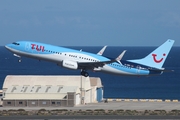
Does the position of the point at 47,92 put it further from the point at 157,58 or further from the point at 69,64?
the point at 69,64

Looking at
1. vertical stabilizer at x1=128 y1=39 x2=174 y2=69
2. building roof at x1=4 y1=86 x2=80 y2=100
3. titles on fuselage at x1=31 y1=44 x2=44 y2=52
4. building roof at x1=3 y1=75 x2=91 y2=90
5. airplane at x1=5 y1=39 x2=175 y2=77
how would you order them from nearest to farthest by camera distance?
titles on fuselage at x1=31 y1=44 x2=44 y2=52
airplane at x1=5 y1=39 x2=175 y2=77
vertical stabilizer at x1=128 y1=39 x2=174 y2=69
building roof at x1=4 y1=86 x2=80 y2=100
building roof at x1=3 y1=75 x2=91 y2=90

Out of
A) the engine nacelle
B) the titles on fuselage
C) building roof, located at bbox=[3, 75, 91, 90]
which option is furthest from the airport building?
the titles on fuselage

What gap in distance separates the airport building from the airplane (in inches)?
929

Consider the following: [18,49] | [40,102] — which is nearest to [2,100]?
[40,102]

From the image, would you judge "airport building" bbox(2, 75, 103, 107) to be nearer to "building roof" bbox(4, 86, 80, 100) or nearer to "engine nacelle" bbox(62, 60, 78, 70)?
"building roof" bbox(4, 86, 80, 100)

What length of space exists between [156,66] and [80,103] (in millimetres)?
28651

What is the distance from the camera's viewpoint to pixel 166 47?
341ft

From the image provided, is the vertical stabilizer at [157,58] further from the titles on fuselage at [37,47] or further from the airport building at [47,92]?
the airport building at [47,92]

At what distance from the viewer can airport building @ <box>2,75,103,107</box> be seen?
119125 mm

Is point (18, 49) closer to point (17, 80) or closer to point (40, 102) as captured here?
point (40, 102)

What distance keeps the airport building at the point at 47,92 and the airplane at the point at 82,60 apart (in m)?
23.6

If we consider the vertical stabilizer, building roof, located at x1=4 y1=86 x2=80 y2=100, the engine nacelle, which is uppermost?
the vertical stabilizer

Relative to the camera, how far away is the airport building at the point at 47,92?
4690 inches

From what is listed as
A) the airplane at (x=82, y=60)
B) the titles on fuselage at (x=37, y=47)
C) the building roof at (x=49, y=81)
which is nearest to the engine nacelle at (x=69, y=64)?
the airplane at (x=82, y=60)
